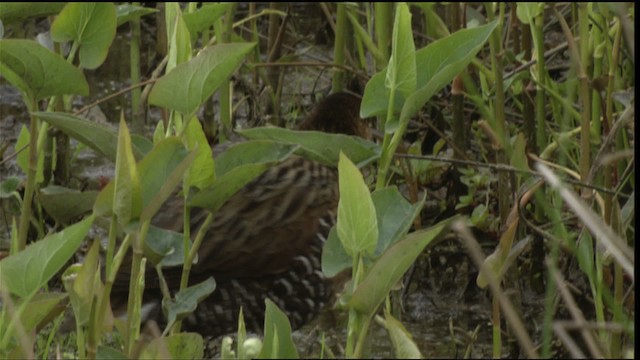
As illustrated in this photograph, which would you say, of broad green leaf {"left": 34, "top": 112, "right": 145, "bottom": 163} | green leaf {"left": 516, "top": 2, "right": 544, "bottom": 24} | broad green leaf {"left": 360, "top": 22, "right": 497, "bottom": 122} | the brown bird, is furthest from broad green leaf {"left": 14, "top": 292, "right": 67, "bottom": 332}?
green leaf {"left": 516, "top": 2, "right": 544, "bottom": 24}

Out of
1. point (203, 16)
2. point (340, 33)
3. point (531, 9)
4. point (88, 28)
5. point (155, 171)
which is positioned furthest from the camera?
point (340, 33)

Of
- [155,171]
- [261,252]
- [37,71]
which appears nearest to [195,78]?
[155,171]

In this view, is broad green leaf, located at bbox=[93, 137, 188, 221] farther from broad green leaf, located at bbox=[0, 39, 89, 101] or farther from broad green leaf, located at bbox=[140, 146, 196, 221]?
broad green leaf, located at bbox=[0, 39, 89, 101]

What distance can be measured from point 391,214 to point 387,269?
0.30m

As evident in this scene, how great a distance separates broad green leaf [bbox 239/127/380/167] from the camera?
2.49m

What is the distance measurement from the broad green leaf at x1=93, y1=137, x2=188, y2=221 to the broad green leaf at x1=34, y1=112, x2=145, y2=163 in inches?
5.9

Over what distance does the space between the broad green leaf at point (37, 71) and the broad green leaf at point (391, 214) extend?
564mm

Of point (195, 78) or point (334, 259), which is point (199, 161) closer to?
point (195, 78)

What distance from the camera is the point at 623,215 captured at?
2.75m

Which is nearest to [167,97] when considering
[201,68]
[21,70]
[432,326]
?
[201,68]

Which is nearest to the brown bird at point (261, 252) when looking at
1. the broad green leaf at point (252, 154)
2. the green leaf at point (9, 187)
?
the green leaf at point (9, 187)

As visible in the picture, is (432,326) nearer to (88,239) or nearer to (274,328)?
(88,239)

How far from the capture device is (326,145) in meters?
2.51

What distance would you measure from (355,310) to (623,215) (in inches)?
31.4
